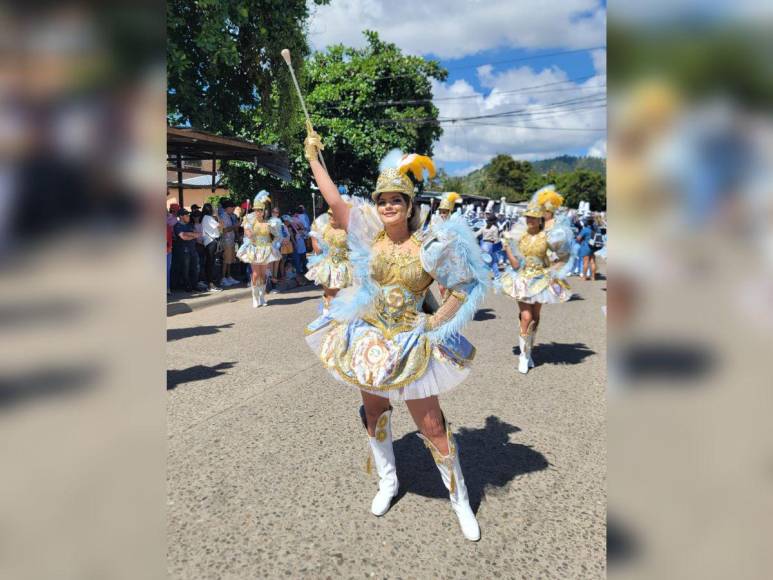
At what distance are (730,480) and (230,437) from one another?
4.01m

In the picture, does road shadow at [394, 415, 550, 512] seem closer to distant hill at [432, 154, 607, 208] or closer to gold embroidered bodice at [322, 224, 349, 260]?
gold embroidered bodice at [322, 224, 349, 260]

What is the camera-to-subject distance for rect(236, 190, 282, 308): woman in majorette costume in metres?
10.4

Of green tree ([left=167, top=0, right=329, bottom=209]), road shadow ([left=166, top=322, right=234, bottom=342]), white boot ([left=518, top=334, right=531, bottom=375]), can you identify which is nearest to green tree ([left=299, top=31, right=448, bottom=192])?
green tree ([left=167, top=0, right=329, bottom=209])

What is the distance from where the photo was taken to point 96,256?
1.77ft

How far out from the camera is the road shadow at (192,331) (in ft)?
26.1

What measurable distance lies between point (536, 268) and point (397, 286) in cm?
378

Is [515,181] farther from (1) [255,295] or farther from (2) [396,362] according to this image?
(2) [396,362]

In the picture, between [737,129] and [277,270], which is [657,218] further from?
[277,270]

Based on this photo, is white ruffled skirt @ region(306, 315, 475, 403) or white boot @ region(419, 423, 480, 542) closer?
white ruffled skirt @ region(306, 315, 475, 403)

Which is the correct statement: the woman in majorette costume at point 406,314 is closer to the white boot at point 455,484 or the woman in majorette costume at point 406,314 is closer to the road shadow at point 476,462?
the white boot at point 455,484

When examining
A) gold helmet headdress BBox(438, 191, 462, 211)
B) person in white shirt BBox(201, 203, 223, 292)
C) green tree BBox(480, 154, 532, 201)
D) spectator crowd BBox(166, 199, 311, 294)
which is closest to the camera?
gold helmet headdress BBox(438, 191, 462, 211)

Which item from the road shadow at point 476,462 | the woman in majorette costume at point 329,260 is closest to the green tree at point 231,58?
the woman in majorette costume at point 329,260

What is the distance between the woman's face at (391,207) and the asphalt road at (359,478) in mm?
1734

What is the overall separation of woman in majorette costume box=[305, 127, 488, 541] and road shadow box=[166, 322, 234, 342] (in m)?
5.54
